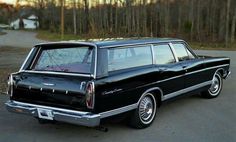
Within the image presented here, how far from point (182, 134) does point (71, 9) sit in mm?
48218

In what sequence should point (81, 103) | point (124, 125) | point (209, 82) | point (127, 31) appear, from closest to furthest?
1. point (81, 103)
2. point (124, 125)
3. point (209, 82)
4. point (127, 31)

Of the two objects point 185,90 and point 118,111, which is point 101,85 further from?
point 185,90

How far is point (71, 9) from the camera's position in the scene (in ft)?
168

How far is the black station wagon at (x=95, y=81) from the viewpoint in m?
4.52

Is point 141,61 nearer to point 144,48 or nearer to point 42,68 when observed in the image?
point 144,48

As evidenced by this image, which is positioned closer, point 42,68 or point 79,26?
point 42,68

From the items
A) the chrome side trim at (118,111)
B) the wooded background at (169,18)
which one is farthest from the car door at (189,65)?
the wooded background at (169,18)

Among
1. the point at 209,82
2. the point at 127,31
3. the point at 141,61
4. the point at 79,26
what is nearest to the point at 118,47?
the point at 141,61

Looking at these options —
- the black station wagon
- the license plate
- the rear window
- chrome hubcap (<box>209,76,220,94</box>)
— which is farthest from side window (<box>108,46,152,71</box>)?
chrome hubcap (<box>209,76,220,94</box>)

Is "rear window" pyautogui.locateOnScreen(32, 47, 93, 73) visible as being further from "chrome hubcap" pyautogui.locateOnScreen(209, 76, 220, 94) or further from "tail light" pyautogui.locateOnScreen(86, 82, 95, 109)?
"chrome hubcap" pyautogui.locateOnScreen(209, 76, 220, 94)

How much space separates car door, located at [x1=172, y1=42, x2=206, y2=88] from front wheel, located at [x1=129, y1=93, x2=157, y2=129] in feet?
3.86

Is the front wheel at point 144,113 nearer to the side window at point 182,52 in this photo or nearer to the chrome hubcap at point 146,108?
the chrome hubcap at point 146,108

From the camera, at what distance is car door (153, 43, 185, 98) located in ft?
18.9

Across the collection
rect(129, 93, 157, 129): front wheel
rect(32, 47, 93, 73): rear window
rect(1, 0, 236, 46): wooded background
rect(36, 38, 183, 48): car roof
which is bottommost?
rect(129, 93, 157, 129): front wheel
